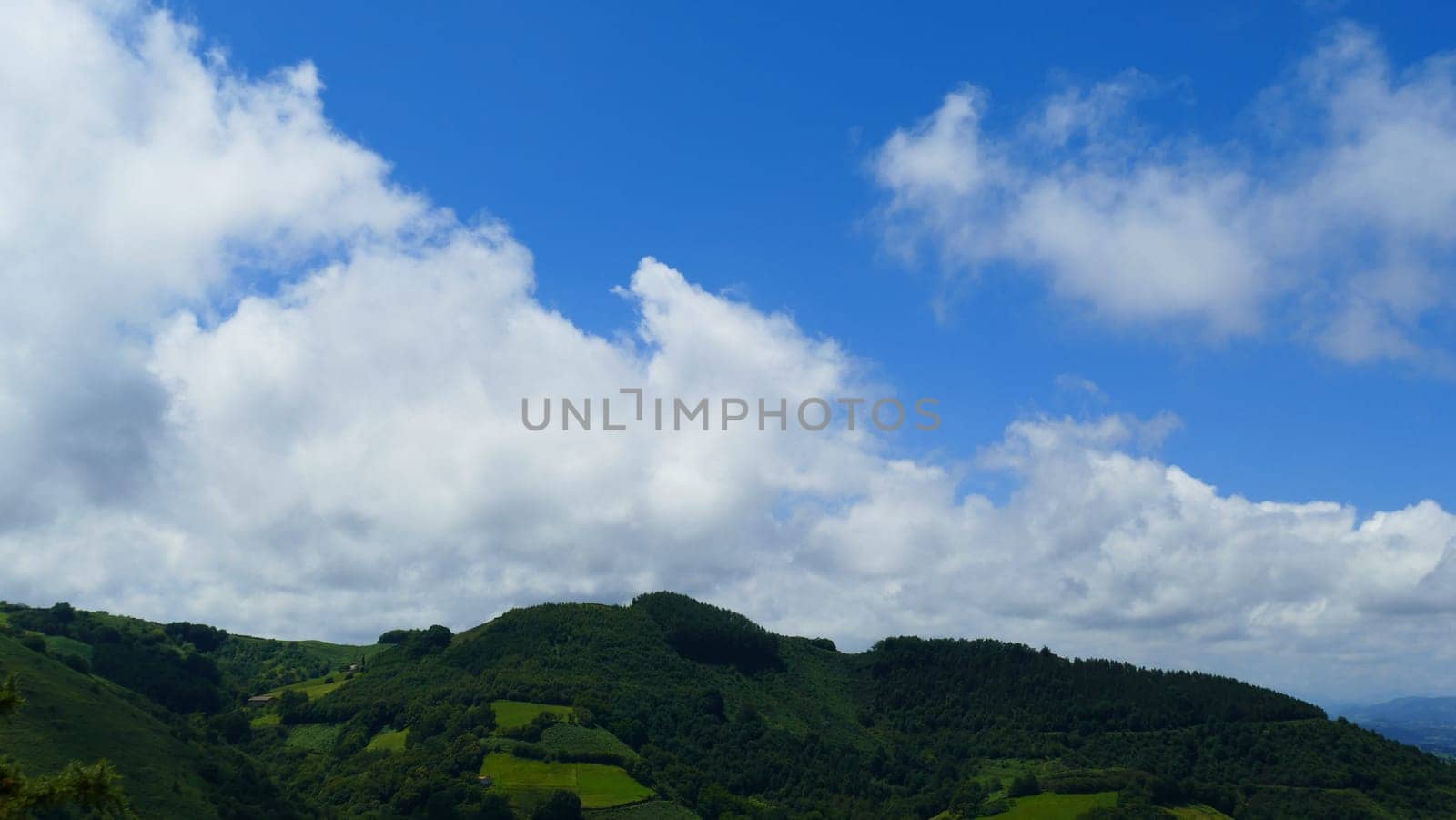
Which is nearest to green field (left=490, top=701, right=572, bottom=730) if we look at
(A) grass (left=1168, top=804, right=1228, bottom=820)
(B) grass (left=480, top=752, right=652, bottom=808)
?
(B) grass (left=480, top=752, right=652, bottom=808)

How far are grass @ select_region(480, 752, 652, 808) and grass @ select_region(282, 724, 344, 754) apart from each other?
45453 millimetres

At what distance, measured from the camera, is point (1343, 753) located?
621 ft

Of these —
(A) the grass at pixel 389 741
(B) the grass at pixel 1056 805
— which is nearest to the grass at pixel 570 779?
(A) the grass at pixel 389 741

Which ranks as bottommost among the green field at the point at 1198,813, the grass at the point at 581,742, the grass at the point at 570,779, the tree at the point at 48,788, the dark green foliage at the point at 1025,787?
the green field at the point at 1198,813

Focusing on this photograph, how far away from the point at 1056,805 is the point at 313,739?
492 feet

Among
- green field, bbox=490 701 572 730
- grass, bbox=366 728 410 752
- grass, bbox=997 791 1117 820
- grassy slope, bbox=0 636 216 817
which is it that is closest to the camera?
grassy slope, bbox=0 636 216 817

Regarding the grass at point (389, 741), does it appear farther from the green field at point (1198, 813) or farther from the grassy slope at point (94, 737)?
the green field at point (1198, 813)

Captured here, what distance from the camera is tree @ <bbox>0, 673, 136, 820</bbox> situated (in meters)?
27.6

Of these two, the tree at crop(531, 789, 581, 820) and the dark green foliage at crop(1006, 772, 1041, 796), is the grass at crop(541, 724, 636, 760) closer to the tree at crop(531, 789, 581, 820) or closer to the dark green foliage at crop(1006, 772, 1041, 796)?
the tree at crop(531, 789, 581, 820)

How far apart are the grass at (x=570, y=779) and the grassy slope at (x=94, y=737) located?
4952 centimetres

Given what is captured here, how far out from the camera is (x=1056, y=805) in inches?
6777

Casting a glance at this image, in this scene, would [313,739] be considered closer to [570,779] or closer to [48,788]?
[570,779]

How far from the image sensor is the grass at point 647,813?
494 ft

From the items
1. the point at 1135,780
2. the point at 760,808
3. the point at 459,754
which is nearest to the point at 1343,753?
the point at 1135,780
